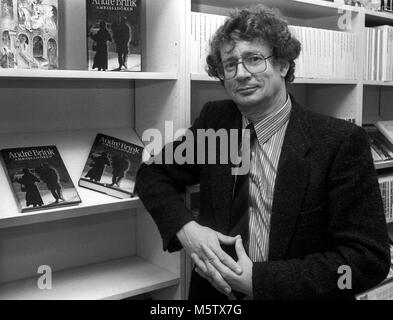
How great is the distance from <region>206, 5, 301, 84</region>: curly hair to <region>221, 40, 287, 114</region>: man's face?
18mm

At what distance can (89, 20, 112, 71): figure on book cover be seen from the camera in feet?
4.46

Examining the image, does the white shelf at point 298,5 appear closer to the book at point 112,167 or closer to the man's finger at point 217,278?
the book at point 112,167

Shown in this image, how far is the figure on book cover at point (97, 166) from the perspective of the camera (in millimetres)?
1447

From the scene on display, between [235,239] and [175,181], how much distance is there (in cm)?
32

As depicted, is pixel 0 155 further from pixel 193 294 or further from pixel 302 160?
pixel 302 160

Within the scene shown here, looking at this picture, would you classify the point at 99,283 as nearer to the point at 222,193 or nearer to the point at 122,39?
the point at 222,193

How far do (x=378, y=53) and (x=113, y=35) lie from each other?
4.29 ft

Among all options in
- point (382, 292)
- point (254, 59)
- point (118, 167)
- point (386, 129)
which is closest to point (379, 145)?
point (386, 129)

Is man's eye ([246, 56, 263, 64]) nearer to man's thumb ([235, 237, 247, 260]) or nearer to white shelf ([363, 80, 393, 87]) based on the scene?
man's thumb ([235, 237, 247, 260])

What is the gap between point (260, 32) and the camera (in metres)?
1.18

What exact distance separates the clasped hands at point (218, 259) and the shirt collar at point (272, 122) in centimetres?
30

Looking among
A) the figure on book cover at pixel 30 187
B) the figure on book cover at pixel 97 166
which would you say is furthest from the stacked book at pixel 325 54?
the figure on book cover at pixel 30 187
